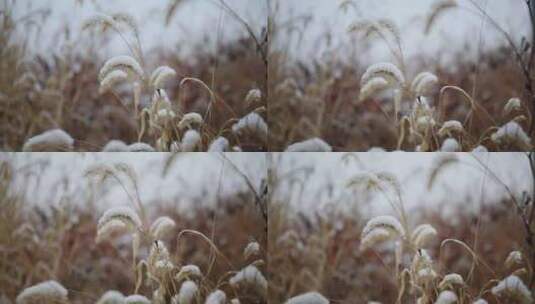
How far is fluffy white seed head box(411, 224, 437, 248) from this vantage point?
2414 millimetres

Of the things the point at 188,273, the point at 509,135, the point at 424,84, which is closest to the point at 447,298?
the point at 509,135

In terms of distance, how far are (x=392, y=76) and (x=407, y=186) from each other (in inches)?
15.6

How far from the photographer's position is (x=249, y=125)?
248 cm

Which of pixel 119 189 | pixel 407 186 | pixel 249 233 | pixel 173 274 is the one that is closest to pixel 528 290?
pixel 407 186

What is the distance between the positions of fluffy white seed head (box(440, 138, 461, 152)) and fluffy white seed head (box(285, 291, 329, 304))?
68 centimetres

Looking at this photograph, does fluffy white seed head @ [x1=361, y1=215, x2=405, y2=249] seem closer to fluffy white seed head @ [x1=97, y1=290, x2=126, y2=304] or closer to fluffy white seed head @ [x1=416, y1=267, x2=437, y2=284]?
fluffy white seed head @ [x1=416, y1=267, x2=437, y2=284]

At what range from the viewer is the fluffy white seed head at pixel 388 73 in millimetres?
2418

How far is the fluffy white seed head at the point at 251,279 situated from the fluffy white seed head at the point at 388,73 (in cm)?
81

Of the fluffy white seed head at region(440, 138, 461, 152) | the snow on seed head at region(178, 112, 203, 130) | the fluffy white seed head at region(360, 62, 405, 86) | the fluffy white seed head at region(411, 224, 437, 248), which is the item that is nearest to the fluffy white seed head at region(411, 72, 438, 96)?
the fluffy white seed head at region(360, 62, 405, 86)

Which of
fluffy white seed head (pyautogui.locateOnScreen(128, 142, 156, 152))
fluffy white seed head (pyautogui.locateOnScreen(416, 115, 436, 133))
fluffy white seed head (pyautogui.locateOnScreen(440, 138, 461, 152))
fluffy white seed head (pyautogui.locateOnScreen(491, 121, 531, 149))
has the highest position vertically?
fluffy white seed head (pyautogui.locateOnScreen(416, 115, 436, 133))

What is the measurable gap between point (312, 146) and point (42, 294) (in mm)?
1062

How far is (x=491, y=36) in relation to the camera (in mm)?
2430

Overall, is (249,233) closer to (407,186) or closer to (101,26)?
(407,186)

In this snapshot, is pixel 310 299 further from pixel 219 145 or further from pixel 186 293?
pixel 219 145
